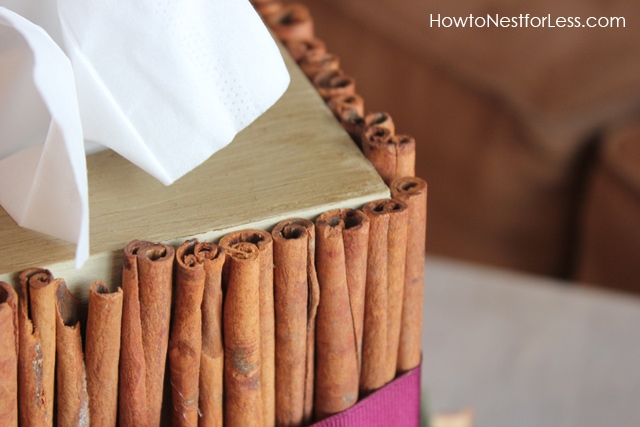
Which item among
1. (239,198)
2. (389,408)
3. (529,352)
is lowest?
(529,352)

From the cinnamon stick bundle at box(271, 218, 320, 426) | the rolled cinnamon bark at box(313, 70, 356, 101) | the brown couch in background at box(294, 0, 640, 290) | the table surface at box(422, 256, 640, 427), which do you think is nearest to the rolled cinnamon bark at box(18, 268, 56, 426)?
the cinnamon stick bundle at box(271, 218, 320, 426)

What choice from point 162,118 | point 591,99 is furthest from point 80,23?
point 591,99

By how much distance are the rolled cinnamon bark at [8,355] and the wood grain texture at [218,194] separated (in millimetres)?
16

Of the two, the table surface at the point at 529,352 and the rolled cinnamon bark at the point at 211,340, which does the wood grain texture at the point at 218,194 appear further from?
the table surface at the point at 529,352

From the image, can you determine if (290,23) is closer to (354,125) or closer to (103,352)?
(354,125)

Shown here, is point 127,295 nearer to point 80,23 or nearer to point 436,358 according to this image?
point 80,23

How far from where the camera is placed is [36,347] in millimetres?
401

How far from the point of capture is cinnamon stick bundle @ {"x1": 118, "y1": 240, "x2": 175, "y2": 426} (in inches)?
15.8

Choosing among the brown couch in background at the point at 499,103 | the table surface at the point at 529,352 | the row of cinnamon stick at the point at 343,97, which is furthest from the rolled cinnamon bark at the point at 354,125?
the brown couch in background at the point at 499,103

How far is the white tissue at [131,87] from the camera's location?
0.40 m

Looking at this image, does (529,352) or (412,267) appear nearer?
(412,267)

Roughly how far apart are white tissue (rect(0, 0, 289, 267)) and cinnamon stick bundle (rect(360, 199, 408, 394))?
83 mm

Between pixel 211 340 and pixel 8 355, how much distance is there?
0.10 meters

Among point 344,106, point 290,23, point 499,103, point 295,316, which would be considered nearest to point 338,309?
point 295,316
